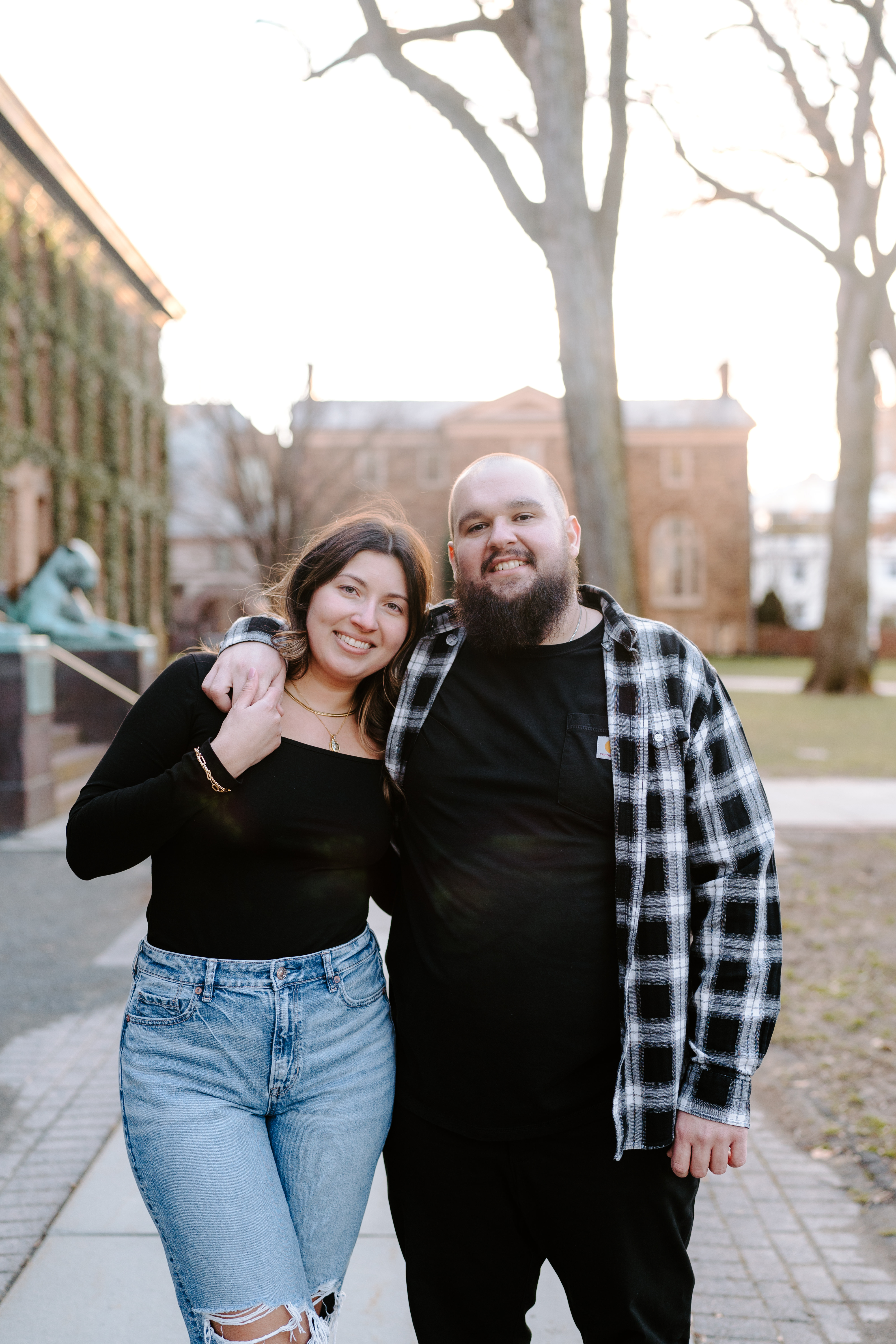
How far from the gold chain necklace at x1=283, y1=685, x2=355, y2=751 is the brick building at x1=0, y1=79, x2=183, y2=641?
12.4m

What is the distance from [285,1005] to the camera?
190 cm

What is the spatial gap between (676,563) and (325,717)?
1791 inches

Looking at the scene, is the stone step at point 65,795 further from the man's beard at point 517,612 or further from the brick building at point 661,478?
the brick building at point 661,478

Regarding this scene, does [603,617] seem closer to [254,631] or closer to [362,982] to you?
[254,631]

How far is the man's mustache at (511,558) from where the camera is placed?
219cm

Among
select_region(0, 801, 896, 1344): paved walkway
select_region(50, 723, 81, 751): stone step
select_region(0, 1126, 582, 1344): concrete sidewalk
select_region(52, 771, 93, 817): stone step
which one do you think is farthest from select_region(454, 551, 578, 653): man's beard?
select_region(50, 723, 81, 751): stone step

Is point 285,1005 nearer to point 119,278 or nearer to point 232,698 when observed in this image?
point 232,698

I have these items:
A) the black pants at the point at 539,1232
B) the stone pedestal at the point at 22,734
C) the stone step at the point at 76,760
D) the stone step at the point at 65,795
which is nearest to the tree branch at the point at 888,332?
the stone step at the point at 76,760

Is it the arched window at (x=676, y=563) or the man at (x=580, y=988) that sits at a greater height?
the arched window at (x=676, y=563)

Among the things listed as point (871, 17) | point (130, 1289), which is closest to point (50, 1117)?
point (130, 1289)

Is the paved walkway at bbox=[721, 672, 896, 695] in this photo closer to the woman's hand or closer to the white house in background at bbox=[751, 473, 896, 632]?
the white house in background at bbox=[751, 473, 896, 632]

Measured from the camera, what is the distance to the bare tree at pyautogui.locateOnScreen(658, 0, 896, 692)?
44.5ft

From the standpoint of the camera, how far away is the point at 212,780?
189 cm

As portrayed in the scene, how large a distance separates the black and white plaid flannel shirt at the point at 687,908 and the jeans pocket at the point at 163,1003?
0.82 meters
